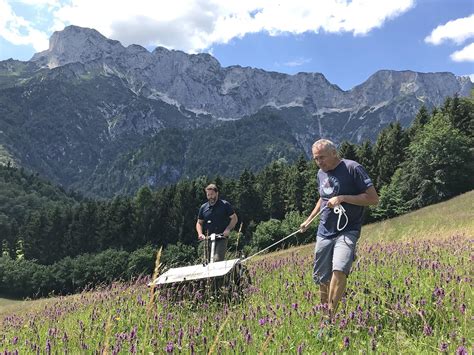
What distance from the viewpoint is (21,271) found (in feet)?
237

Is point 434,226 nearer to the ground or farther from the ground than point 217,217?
nearer to the ground

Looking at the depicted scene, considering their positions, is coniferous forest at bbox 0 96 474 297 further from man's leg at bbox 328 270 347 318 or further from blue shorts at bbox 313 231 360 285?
man's leg at bbox 328 270 347 318

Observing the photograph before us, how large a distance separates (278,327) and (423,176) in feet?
201

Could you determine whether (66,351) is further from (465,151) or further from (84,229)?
(84,229)

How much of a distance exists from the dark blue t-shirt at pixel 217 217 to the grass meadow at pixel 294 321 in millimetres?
2343

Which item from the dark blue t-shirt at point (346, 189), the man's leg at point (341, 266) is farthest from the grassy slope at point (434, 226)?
the man's leg at point (341, 266)

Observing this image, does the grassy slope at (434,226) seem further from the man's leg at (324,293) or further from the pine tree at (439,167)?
the pine tree at (439,167)

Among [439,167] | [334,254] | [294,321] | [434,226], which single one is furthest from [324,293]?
[439,167]

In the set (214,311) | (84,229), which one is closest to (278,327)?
(214,311)

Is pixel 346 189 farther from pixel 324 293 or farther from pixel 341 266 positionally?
pixel 324 293

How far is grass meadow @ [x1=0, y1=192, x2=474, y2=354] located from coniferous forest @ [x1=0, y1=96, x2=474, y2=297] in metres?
43.3

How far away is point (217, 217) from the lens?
10.0 m

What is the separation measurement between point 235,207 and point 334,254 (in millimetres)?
81217

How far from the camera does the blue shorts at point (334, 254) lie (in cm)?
524
